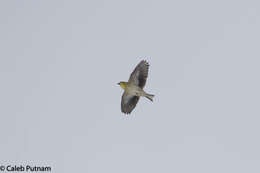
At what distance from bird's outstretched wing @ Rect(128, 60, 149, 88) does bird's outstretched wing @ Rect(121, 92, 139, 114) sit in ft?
3.93

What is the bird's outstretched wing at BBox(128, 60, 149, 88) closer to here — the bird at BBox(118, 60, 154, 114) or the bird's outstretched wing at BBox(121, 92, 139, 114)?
the bird at BBox(118, 60, 154, 114)

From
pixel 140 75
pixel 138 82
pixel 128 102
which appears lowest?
pixel 128 102

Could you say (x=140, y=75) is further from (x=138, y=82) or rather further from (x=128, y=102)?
(x=128, y=102)

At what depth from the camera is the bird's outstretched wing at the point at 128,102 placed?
126ft

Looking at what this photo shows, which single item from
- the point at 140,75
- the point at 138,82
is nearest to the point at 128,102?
the point at 138,82

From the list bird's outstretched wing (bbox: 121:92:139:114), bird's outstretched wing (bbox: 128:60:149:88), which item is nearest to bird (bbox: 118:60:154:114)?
bird's outstretched wing (bbox: 128:60:149:88)

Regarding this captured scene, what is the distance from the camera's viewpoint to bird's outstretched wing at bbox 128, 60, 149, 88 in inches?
1479

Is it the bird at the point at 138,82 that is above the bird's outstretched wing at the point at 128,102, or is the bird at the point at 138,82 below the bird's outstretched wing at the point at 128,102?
above

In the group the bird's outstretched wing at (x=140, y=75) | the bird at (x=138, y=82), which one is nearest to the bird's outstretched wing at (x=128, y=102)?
the bird at (x=138, y=82)

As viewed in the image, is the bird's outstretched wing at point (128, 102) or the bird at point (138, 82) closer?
the bird at point (138, 82)

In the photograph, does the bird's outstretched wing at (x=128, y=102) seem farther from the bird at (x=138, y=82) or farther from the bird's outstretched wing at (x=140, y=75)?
the bird's outstretched wing at (x=140, y=75)

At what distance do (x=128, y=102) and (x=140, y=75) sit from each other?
193 cm

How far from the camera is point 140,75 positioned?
3766cm

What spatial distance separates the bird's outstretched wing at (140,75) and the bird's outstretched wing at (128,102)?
1.20 m
